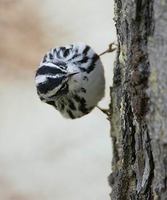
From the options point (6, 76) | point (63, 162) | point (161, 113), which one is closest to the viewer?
point (161, 113)

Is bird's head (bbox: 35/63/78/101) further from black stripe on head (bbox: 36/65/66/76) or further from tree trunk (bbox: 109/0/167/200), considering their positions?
tree trunk (bbox: 109/0/167/200)

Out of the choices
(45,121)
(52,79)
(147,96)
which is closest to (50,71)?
(52,79)

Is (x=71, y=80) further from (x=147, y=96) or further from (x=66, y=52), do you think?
(x=147, y=96)

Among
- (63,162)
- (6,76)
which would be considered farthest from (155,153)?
(6,76)

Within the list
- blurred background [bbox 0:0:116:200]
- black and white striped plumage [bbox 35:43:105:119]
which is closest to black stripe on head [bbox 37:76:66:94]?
black and white striped plumage [bbox 35:43:105:119]

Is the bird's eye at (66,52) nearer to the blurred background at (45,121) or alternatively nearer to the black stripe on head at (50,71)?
the black stripe on head at (50,71)

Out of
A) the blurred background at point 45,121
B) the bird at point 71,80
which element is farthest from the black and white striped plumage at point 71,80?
the blurred background at point 45,121

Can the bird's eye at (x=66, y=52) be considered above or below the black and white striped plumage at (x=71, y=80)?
above

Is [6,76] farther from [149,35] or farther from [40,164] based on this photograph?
[149,35]
